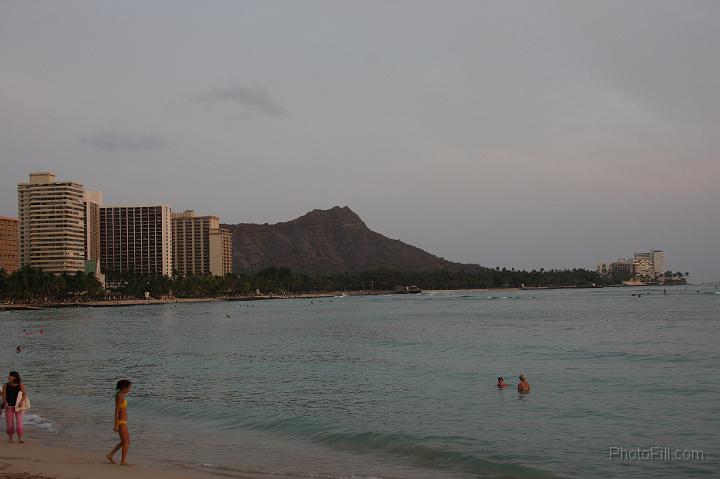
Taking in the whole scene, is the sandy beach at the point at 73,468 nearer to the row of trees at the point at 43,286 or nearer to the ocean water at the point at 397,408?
the ocean water at the point at 397,408

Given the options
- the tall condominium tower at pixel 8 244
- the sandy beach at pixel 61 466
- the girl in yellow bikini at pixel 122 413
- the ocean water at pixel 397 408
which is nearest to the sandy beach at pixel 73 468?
the sandy beach at pixel 61 466

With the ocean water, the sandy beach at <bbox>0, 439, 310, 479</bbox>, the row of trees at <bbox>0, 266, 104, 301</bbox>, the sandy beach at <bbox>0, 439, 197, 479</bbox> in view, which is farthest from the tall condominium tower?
the sandy beach at <bbox>0, 439, 310, 479</bbox>

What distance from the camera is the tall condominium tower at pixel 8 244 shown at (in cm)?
19375

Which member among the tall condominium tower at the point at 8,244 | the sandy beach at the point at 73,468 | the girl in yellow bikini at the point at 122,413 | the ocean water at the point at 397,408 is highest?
the tall condominium tower at the point at 8,244

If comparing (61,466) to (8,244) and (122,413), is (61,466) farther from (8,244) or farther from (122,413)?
(8,244)

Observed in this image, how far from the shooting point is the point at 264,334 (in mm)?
64312

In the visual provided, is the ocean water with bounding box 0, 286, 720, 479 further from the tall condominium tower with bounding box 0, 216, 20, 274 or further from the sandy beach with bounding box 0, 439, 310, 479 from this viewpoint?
the tall condominium tower with bounding box 0, 216, 20, 274

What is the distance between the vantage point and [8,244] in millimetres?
196250

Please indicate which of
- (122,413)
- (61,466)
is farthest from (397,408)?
(61,466)

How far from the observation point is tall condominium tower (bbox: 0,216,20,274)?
7628 inches

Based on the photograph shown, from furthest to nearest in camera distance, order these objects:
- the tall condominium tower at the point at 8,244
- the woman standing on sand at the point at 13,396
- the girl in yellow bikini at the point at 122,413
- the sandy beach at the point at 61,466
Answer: the tall condominium tower at the point at 8,244, the woman standing on sand at the point at 13,396, the girl in yellow bikini at the point at 122,413, the sandy beach at the point at 61,466

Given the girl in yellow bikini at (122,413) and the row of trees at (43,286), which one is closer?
the girl in yellow bikini at (122,413)

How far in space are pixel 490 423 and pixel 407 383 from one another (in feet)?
28.8

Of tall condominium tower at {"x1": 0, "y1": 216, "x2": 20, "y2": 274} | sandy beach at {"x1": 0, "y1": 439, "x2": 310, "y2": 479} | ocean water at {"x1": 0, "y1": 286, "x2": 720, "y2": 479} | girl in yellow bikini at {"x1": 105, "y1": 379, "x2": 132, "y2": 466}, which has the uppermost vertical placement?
tall condominium tower at {"x1": 0, "y1": 216, "x2": 20, "y2": 274}
